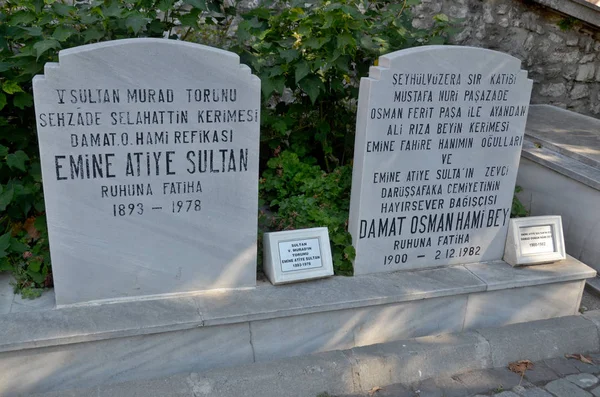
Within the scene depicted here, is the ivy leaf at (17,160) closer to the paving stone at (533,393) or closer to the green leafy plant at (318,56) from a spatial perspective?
the green leafy plant at (318,56)

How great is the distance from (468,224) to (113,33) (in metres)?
2.49

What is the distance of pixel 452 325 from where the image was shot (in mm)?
3477

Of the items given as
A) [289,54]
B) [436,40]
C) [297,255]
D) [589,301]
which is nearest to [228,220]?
[297,255]

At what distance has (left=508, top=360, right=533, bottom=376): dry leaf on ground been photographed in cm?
324

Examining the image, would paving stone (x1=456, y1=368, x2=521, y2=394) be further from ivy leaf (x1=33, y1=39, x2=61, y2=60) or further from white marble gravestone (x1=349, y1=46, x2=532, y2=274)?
ivy leaf (x1=33, y1=39, x2=61, y2=60)

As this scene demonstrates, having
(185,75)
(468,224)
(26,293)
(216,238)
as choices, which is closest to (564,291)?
(468,224)

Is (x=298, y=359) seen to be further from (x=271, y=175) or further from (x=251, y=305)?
(x=271, y=175)

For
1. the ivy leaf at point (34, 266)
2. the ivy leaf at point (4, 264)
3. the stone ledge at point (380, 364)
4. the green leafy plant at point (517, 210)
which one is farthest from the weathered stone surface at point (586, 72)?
the ivy leaf at point (4, 264)

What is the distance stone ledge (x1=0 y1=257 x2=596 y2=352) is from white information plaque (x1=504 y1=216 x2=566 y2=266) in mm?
60

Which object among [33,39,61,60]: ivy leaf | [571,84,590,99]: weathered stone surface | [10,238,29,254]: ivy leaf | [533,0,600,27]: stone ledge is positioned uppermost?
[533,0,600,27]: stone ledge

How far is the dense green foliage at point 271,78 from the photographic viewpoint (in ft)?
10.6

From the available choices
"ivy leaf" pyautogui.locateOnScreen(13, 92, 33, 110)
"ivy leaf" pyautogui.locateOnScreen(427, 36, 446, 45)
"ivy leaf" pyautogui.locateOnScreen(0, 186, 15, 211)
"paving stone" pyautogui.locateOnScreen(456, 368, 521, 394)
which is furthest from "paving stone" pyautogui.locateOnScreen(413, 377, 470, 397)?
"ivy leaf" pyautogui.locateOnScreen(13, 92, 33, 110)

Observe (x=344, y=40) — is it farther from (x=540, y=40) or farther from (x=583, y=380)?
(x=540, y=40)

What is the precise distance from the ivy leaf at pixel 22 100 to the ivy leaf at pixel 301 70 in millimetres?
1587
